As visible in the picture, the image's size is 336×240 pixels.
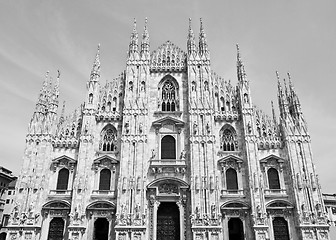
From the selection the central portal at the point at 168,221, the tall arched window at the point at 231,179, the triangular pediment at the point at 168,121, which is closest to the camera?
the central portal at the point at 168,221

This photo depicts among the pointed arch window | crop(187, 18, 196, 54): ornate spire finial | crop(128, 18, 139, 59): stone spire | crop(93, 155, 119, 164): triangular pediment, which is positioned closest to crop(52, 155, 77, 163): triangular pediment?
crop(93, 155, 119, 164): triangular pediment

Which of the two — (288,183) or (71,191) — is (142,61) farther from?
(288,183)

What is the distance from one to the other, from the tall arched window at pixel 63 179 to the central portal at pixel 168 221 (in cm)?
878

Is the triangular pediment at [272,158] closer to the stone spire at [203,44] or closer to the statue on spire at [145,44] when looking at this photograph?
the stone spire at [203,44]

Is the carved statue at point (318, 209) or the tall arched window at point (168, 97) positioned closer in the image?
the carved statue at point (318, 209)

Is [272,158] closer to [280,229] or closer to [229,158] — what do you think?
[229,158]

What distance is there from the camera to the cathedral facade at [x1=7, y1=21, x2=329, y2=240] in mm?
27141

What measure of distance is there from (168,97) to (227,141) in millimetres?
7497

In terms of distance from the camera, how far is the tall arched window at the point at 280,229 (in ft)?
89.1

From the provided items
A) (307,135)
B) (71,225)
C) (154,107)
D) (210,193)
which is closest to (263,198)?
(210,193)

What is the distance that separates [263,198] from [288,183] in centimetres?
304

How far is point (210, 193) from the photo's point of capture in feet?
91.5

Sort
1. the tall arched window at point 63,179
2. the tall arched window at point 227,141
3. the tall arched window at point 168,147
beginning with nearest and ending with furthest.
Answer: the tall arched window at point 63,179, the tall arched window at point 168,147, the tall arched window at point 227,141

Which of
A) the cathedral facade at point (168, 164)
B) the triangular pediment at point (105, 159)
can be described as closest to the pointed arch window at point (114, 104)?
the cathedral facade at point (168, 164)
